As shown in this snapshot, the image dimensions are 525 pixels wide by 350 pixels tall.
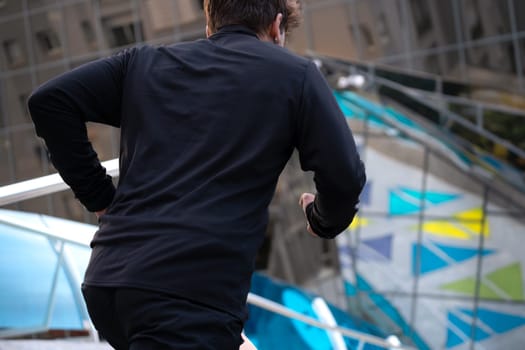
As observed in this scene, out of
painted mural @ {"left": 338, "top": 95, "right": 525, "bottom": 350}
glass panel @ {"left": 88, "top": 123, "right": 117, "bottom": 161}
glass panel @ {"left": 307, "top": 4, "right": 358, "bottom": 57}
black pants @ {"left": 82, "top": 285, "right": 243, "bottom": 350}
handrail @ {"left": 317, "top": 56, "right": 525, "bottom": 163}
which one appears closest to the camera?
black pants @ {"left": 82, "top": 285, "right": 243, "bottom": 350}

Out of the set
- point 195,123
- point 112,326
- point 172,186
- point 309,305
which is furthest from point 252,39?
point 309,305

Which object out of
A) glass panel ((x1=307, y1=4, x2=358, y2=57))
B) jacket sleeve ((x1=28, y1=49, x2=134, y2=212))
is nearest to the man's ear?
jacket sleeve ((x1=28, y1=49, x2=134, y2=212))

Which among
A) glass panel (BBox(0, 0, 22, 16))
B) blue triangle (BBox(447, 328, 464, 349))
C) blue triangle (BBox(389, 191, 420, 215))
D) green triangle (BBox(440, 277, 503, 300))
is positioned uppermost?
glass panel (BBox(0, 0, 22, 16))

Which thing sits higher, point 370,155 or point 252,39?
point 252,39

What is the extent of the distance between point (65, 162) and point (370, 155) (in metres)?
16.2

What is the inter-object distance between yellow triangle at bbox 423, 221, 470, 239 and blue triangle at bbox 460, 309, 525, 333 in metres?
1.56

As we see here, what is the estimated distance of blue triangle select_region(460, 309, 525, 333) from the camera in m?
17.7

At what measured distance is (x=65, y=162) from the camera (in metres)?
2.20

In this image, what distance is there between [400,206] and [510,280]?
2.58m

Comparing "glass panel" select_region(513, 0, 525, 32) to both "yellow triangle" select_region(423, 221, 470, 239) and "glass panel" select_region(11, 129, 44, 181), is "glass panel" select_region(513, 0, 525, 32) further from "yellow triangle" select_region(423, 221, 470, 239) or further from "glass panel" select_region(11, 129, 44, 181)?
"glass panel" select_region(11, 129, 44, 181)

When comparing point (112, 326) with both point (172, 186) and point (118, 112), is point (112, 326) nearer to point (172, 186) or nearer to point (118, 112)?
point (172, 186)

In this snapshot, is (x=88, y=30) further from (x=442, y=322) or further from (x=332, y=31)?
(x=442, y=322)

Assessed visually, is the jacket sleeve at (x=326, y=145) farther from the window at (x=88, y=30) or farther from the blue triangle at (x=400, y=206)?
the window at (x=88, y=30)

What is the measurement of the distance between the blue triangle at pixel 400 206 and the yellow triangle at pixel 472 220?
2.93ft
